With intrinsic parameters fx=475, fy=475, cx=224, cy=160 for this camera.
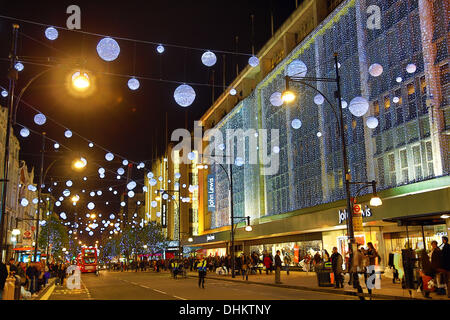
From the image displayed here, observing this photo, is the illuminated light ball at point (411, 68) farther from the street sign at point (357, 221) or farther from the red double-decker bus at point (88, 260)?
the red double-decker bus at point (88, 260)

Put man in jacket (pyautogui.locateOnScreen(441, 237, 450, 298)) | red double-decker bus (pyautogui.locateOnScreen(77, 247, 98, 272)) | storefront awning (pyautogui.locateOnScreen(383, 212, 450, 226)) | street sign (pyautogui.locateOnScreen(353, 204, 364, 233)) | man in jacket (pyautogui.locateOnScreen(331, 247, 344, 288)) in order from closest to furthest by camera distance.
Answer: man in jacket (pyautogui.locateOnScreen(441, 237, 450, 298))
street sign (pyautogui.locateOnScreen(353, 204, 364, 233))
storefront awning (pyautogui.locateOnScreen(383, 212, 450, 226))
man in jacket (pyautogui.locateOnScreen(331, 247, 344, 288))
red double-decker bus (pyautogui.locateOnScreen(77, 247, 98, 272))

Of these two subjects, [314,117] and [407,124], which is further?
[314,117]

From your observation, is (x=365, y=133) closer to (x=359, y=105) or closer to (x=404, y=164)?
(x=404, y=164)

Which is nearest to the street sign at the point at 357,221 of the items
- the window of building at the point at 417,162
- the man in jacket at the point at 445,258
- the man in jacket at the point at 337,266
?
the man in jacket at the point at 337,266

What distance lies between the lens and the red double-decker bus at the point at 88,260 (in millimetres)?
59841

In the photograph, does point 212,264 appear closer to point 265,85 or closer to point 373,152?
point 265,85

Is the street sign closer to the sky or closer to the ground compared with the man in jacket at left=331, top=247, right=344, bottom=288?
closer to the sky

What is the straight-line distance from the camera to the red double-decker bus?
196 ft

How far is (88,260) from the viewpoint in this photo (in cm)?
6125

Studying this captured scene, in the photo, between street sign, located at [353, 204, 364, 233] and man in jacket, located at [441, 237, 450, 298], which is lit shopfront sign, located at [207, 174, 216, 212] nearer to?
street sign, located at [353, 204, 364, 233]

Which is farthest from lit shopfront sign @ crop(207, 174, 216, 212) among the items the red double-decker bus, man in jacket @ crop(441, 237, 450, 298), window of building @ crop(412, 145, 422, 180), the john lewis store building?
man in jacket @ crop(441, 237, 450, 298)
